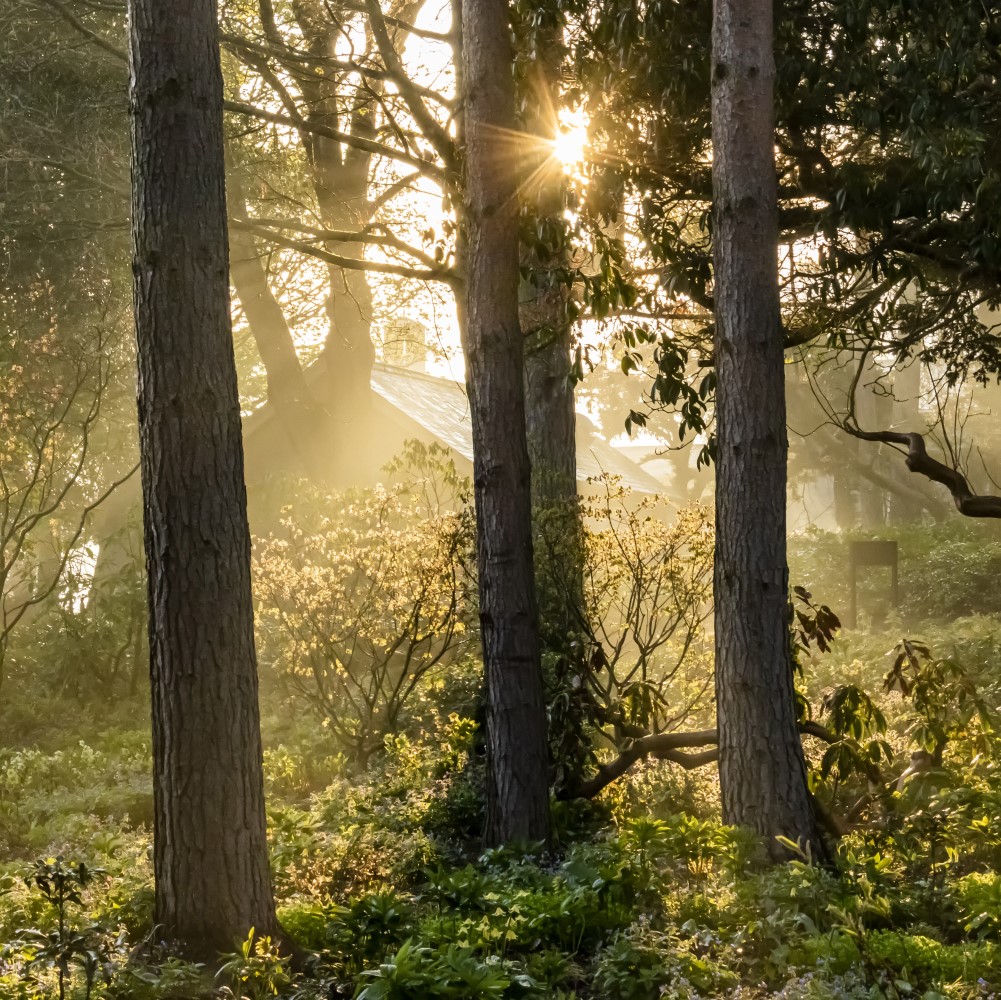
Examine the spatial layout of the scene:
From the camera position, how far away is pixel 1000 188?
717 cm

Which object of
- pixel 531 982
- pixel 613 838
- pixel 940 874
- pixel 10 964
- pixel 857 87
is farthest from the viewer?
pixel 857 87

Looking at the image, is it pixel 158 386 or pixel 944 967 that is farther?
pixel 158 386

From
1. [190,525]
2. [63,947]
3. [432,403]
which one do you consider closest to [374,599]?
[190,525]

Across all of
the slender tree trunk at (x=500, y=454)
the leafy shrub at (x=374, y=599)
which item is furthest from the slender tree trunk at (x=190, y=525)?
the leafy shrub at (x=374, y=599)

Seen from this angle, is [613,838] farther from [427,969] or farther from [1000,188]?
[1000,188]

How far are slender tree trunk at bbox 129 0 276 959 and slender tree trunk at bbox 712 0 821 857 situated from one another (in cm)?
264

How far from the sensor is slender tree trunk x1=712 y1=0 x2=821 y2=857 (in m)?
6.25

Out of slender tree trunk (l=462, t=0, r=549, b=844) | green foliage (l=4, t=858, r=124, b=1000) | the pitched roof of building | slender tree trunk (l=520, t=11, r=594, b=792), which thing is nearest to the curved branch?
slender tree trunk (l=520, t=11, r=594, b=792)

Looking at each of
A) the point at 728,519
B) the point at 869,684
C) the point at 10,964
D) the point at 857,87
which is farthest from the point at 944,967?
the point at 869,684

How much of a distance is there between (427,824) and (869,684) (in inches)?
291

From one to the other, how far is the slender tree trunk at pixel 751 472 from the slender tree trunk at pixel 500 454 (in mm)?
1241

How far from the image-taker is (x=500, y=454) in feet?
23.0

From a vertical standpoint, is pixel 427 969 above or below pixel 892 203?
below

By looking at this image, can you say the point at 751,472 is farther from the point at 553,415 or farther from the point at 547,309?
the point at 553,415
